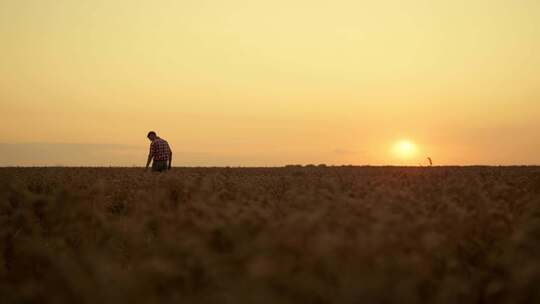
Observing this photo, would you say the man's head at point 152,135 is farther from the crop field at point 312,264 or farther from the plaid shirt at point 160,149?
the crop field at point 312,264

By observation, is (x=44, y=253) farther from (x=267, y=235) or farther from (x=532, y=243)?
(x=532, y=243)

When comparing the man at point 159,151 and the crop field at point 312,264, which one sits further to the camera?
the man at point 159,151

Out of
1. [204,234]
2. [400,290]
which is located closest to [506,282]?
[400,290]

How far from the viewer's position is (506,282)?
107 inches

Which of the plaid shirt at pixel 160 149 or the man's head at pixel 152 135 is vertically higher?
the man's head at pixel 152 135

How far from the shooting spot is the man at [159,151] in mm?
15273

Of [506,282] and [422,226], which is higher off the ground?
[422,226]

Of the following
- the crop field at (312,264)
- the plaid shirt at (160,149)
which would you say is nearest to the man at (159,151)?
the plaid shirt at (160,149)

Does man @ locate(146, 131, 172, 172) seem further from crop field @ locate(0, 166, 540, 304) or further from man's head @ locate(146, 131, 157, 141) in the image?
crop field @ locate(0, 166, 540, 304)

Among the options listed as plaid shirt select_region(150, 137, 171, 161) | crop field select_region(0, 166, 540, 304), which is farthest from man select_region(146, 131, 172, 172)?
crop field select_region(0, 166, 540, 304)

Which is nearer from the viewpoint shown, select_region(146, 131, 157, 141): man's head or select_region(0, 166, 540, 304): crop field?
select_region(0, 166, 540, 304): crop field

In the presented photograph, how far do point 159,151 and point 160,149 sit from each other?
65mm

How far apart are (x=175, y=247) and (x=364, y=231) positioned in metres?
0.92

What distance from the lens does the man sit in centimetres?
1527
